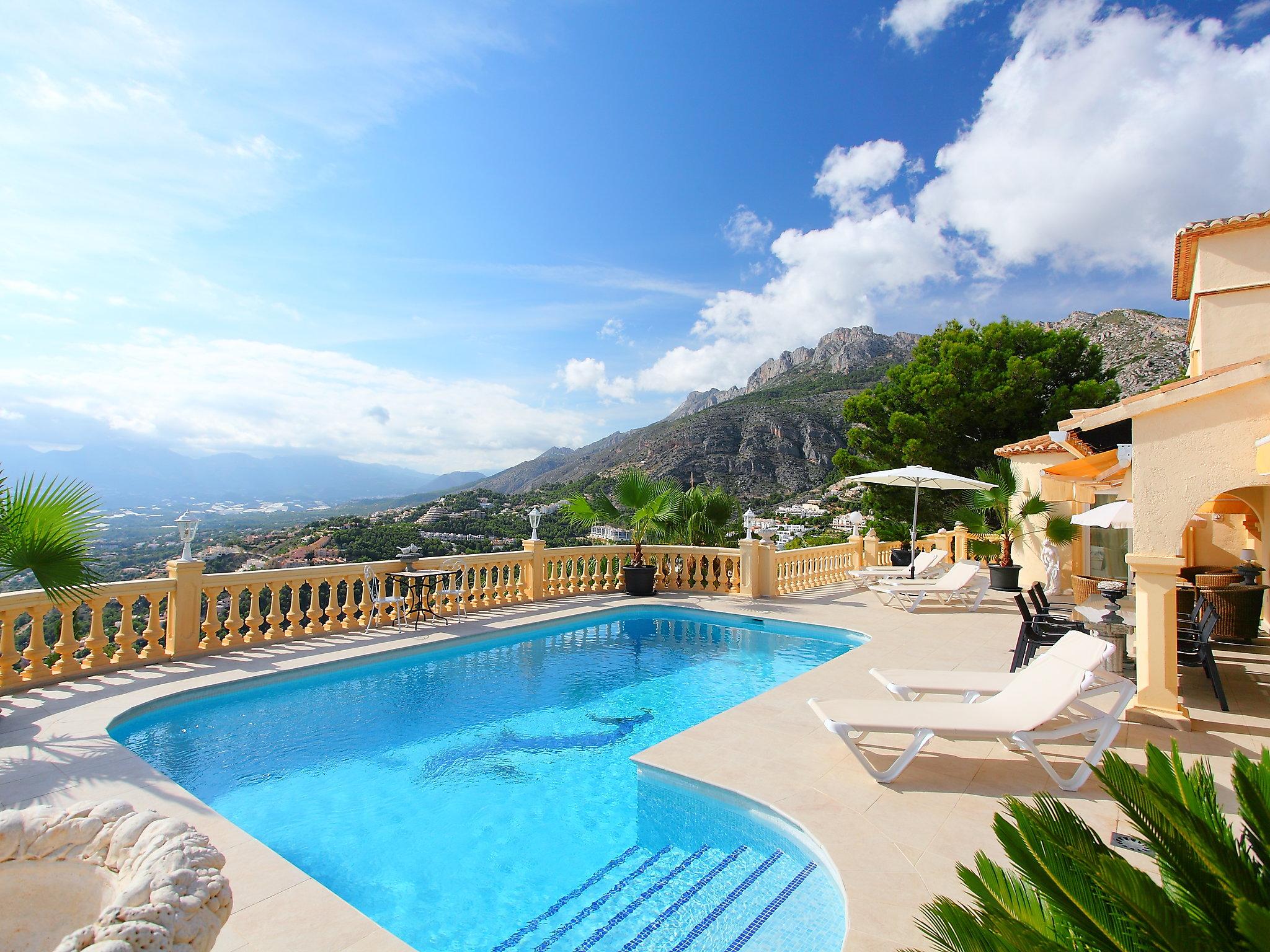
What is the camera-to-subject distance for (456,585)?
11.7 metres

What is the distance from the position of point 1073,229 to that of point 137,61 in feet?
64.2

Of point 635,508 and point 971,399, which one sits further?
point 971,399

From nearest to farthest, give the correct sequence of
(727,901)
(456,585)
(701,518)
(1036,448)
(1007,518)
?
(727,901)
(456,585)
(701,518)
(1036,448)
(1007,518)

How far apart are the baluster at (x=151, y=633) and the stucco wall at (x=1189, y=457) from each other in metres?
10.8

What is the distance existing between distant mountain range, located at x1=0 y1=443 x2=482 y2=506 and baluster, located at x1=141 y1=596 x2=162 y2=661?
73.4 ft

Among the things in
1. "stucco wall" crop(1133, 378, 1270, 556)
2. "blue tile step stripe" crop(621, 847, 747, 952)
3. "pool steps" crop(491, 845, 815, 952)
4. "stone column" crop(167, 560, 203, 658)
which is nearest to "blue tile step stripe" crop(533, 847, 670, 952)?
"pool steps" crop(491, 845, 815, 952)

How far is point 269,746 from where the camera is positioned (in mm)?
5984

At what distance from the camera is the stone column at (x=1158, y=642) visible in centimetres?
568

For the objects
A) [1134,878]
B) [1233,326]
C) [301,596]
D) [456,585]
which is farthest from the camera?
[456,585]

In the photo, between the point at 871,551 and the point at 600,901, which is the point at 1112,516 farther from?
the point at 600,901

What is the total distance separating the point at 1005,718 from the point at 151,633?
9283 mm

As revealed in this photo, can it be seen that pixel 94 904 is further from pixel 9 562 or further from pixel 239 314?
pixel 239 314

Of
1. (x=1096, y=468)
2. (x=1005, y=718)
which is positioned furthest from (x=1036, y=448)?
(x=1005, y=718)

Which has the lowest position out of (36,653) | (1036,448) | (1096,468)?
(36,653)
